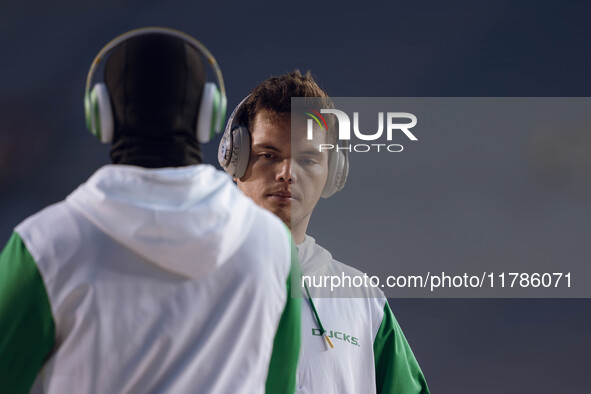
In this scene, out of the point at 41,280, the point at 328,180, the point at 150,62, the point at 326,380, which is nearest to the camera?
the point at 41,280

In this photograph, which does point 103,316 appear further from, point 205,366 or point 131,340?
point 205,366

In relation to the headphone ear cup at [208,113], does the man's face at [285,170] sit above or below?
above

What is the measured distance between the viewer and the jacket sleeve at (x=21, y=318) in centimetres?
98

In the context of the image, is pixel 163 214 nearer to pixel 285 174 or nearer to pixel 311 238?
pixel 285 174

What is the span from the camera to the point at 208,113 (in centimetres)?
113

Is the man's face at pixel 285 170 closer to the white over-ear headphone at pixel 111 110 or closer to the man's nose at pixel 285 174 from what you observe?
the man's nose at pixel 285 174

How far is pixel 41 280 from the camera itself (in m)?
0.98

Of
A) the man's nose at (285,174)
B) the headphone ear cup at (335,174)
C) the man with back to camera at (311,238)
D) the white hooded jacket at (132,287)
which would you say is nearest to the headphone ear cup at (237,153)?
the man with back to camera at (311,238)

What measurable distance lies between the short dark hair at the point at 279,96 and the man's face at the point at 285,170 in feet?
0.12

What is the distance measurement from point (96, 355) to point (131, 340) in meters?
0.05

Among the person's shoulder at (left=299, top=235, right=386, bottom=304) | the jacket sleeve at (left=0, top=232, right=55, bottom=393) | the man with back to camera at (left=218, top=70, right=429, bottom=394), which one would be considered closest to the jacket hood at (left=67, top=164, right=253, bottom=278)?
the jacket sleeve at (left=0, top=232, right=55, bottom=393)

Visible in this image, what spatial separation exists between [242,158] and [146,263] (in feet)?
3.48

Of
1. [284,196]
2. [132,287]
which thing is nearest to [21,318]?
[132,287]

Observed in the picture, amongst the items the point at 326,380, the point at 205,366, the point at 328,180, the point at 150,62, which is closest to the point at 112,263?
the point at 205,366
